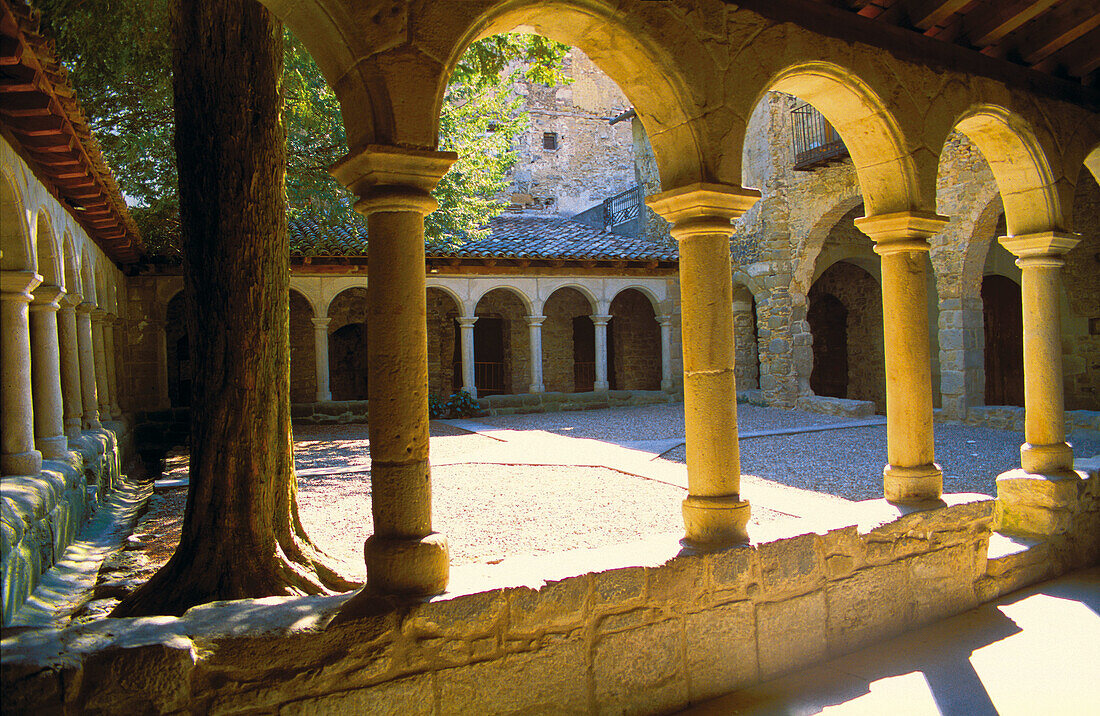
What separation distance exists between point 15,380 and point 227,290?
352cm

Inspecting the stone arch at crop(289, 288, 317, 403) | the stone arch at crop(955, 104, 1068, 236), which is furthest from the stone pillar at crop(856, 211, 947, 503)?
the stone arch at crop(289, 288, 317, 403)

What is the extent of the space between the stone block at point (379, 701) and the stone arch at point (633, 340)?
16.0 metres

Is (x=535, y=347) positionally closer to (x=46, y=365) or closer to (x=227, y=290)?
(x=46, y=365)

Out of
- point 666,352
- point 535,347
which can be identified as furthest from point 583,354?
point 535,347

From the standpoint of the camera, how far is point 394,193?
7.61 ft

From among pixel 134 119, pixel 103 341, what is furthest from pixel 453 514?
pixel 103 341

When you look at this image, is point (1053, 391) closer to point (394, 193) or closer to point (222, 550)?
point (394, 193)

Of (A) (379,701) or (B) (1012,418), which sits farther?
(B) (1012,418)

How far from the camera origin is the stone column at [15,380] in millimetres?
5324

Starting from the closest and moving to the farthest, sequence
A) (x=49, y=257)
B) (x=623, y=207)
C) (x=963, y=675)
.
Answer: (x=963, y=675) < (x=49, y=257) < (x=623, y=207)

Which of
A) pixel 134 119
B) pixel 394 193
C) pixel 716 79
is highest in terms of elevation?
pixel 134 119

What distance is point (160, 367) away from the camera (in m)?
12.7

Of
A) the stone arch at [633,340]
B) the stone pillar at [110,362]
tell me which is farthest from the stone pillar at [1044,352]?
the stone arch at [633,340]

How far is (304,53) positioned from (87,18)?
171 cm
